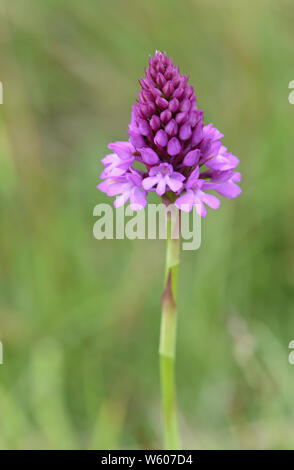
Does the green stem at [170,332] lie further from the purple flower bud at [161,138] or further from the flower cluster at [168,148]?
the purple flower bud at [161,138]

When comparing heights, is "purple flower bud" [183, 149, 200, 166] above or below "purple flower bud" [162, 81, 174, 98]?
below

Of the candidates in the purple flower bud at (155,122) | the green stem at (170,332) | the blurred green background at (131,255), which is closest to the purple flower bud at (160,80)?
the purple flower bud at (155,122)

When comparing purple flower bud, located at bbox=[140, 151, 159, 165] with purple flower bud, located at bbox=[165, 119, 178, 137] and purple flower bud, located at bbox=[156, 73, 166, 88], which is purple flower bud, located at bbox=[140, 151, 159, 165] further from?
purple flower bud, located at bbox=[156, 73, 166, 88]

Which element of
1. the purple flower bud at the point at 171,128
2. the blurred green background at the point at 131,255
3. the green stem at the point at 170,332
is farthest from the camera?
the blurred green background at the point at 131,255

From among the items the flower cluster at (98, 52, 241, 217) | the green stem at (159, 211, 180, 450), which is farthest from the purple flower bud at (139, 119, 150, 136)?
the green stem at (159, 211, 180, 450)

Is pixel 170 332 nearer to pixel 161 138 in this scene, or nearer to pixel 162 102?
pixel 161 138
